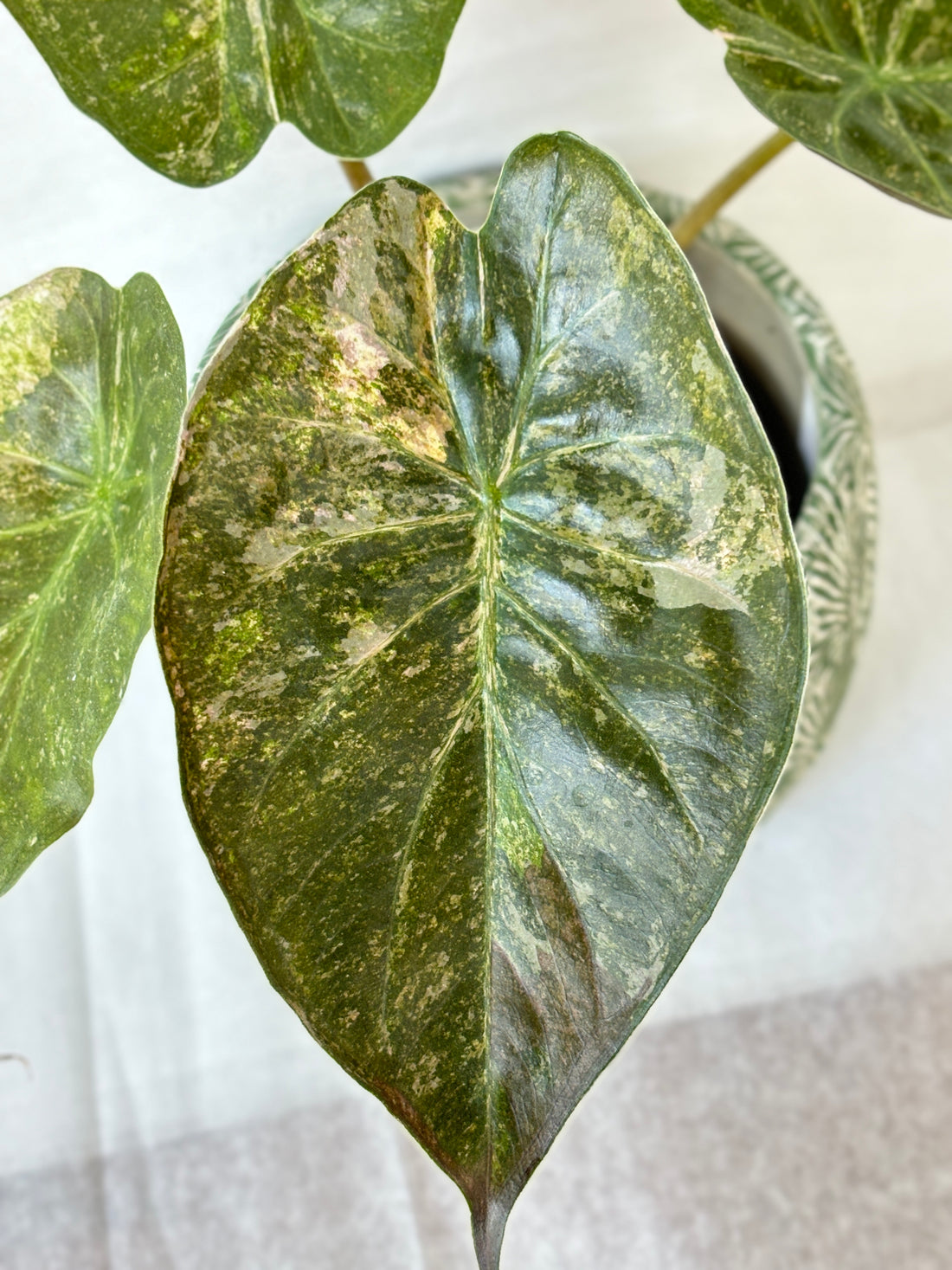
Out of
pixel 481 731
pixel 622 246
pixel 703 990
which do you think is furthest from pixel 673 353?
pixel 703 990

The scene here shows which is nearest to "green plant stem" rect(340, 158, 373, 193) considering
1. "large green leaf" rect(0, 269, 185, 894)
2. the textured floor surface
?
"large green leaf" rect(0, 269, 185, 894)

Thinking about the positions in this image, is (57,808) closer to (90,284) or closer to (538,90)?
(90,284)

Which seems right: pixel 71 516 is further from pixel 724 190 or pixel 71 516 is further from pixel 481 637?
pixel 724 190

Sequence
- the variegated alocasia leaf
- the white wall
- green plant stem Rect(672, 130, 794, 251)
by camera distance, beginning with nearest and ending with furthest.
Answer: the variegated alocasia leaf → green plant stem Rect(672, 130, 794, 251) → the white wall

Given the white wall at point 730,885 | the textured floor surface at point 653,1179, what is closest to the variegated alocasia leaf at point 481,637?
the white wall at point 730,885

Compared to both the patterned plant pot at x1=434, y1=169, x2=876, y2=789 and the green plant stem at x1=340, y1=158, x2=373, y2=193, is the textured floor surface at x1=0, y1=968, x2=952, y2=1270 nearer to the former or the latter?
the patterned plant pot at x1=434, y1=169, x2=876, y2=789

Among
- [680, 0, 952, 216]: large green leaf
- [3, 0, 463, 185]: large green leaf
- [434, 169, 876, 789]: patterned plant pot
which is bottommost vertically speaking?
[434, 169, 876, 789]: patterned plant pot
